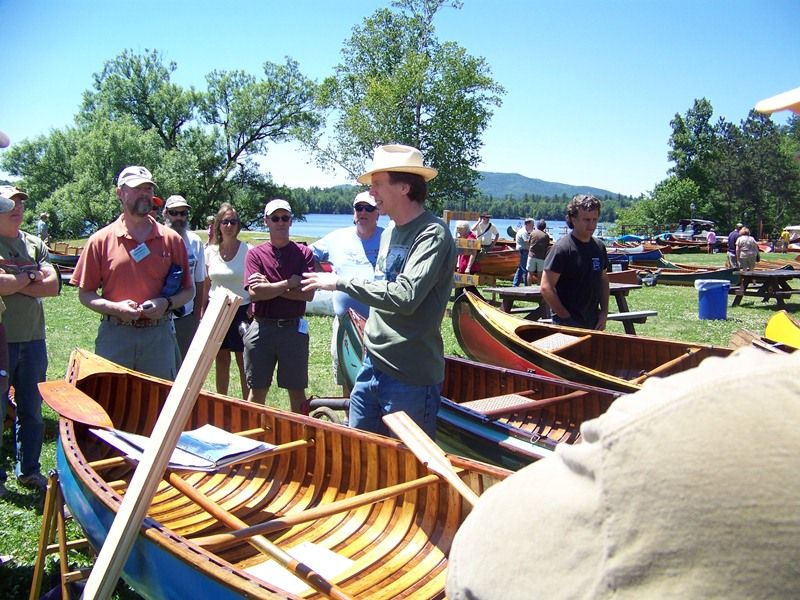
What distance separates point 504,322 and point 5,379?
4.28 metres

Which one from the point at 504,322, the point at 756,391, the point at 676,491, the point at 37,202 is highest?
the point at 37,202

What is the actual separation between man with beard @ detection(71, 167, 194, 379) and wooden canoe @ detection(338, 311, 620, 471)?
1.30 m

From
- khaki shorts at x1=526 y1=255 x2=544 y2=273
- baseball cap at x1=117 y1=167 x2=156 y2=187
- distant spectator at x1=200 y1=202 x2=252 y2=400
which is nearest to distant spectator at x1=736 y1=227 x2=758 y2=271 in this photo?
khaki shorts at x1=526 y1=255 x2=544 y2=273

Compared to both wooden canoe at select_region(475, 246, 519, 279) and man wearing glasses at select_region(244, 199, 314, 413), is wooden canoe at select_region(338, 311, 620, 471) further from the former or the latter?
wooden canoe at select_region(475, 246, 519, 279)

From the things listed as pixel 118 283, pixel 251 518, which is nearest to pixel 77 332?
pixel 118 283

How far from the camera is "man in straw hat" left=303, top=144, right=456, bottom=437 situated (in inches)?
125

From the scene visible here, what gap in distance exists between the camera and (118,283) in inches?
171

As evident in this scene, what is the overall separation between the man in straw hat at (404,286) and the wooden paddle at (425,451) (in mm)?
293

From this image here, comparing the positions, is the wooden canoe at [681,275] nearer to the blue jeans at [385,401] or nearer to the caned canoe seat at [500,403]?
the caned canoe seat at [500,403]

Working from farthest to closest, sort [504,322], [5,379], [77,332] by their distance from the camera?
[77,332] → [504,322] → [5,379]

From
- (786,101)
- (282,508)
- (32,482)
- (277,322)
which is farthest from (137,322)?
(786,101)

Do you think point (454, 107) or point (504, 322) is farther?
point (454, 107)

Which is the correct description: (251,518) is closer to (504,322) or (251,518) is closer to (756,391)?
(756,391)

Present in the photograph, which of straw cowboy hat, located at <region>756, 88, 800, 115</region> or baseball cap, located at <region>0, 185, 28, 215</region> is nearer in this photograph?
straw cowboy hat, located at <region>756, 88, 800, 115</region>
